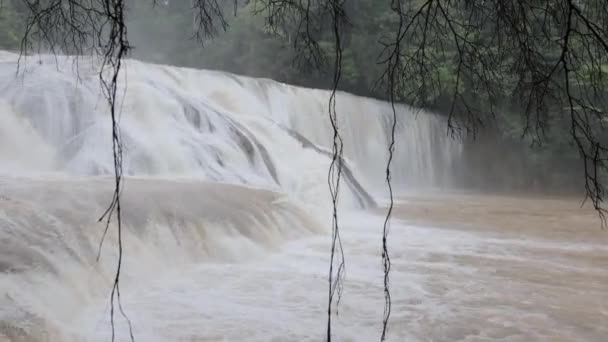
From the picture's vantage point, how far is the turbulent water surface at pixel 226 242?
348 cm

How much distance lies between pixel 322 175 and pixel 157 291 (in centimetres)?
630

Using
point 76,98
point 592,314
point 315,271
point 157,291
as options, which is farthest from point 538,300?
point 76,98

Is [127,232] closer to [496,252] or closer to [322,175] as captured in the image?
[496,252]

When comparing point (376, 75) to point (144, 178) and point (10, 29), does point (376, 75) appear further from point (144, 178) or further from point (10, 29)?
point (144, 178)

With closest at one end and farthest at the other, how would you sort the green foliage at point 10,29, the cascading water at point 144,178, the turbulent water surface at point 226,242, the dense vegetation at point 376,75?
the turbulent water surface at point 226,242
the cascading water at point 144,178
the dense vegetation at point 376,75
the green foliage at point 10,29

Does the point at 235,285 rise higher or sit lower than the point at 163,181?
lower

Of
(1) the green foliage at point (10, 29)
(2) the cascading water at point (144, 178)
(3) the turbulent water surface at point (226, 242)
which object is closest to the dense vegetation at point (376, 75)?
(1) the green foliage at point (10, 29)

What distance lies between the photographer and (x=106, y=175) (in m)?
7.23

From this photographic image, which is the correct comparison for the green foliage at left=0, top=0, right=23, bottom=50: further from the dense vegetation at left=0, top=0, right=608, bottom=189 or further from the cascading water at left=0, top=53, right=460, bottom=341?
the cascading water at left=0, top=53, right=460, bottom=341

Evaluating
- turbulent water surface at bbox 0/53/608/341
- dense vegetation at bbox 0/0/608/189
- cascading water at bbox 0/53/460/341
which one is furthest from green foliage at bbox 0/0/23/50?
turbulent water surface at bbox 0/53/608/341

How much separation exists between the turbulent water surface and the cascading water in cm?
2

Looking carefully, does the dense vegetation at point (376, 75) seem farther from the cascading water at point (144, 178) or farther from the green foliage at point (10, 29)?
the cascading water at point (144, 178)

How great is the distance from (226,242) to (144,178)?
2.44 meters

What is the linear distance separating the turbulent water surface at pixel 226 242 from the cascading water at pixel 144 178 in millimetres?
21
